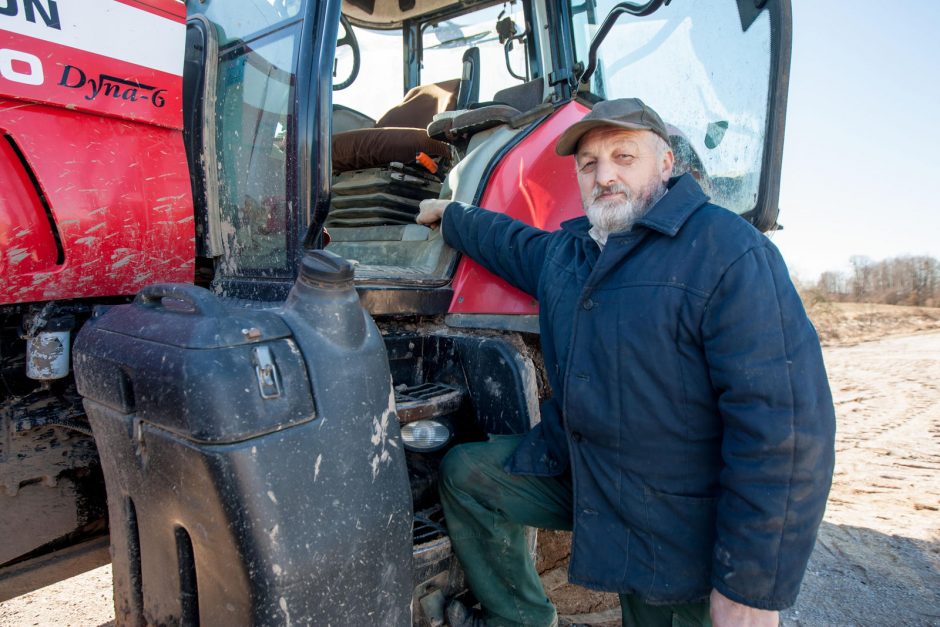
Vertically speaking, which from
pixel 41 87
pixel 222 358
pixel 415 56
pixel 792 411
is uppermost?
pixel 415 56

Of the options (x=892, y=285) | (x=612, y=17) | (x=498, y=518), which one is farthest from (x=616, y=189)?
(x=892, y=285)

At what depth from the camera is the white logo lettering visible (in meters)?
1.21

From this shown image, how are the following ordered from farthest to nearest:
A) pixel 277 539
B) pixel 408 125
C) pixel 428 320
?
pixel 408 125
pixel 428 320
pixel 277 539

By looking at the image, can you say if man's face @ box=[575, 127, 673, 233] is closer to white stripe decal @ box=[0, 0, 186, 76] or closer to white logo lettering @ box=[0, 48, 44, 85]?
white stripe decal @ box=[0, 0, 186, 76]

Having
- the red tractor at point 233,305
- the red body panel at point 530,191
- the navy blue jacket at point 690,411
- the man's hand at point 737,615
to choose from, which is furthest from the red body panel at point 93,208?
the man's hand at point 737,615

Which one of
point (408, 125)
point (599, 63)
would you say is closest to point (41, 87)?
point (599, 63)

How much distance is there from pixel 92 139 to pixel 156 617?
0.99 meters

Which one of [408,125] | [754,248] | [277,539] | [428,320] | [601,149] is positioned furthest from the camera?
[408,125]

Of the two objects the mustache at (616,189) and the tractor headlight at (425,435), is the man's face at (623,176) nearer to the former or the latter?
the mustache at (616,189)

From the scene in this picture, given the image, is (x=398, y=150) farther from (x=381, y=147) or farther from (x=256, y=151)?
(x=256, y=151)

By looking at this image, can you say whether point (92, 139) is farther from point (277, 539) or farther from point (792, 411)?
point (792, 411)

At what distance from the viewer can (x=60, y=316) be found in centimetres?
141

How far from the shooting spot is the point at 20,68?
48.6 inches

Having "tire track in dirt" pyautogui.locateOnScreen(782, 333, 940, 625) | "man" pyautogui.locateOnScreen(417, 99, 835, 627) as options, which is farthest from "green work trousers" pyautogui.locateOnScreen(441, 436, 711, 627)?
"tire track in dirt" pyautogui.locateOnScreen(782, 333, 940, 625)
